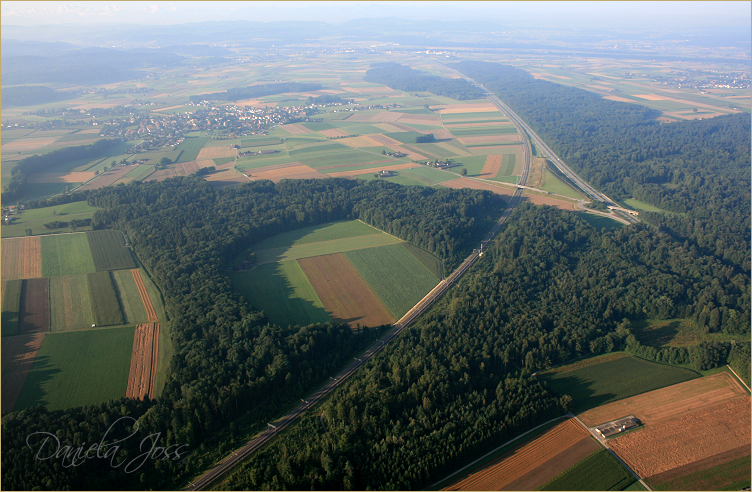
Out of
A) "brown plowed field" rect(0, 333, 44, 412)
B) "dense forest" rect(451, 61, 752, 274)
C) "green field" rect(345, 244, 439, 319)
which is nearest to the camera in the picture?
"brown plowed field" rect(0, 333, 44, 412)

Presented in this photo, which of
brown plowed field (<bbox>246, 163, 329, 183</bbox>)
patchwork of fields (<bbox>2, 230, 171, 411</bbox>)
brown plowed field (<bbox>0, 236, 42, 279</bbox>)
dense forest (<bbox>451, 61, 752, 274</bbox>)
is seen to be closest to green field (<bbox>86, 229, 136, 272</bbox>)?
patchwork of fields (<bbox>2, 230, 171, 411</bbox>)

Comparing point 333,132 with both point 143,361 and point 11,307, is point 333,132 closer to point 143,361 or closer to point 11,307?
point 11,307

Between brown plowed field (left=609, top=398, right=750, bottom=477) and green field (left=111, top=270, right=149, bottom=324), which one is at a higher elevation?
brown plowed field (left=609, top=398, right=750, bottom=477)

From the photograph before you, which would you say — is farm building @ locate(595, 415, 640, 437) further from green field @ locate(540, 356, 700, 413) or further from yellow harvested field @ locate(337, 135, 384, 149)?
yellow harvested field @ locate(337, 135, 384, 149)

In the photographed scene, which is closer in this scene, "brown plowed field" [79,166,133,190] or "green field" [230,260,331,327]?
"green field" [230,260,331,327]

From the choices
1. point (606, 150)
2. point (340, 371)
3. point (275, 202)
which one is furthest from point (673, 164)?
point (340, 371)
